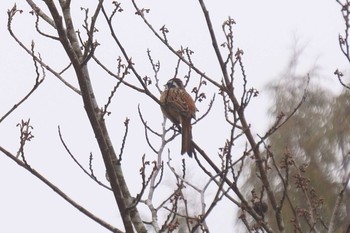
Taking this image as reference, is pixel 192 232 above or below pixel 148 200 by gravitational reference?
below

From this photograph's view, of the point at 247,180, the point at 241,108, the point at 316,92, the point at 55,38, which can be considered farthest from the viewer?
the point at 316,92

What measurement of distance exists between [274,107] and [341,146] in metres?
1.34

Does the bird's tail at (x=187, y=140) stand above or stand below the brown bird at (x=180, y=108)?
below

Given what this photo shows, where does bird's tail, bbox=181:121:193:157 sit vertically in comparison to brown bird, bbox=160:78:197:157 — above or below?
below

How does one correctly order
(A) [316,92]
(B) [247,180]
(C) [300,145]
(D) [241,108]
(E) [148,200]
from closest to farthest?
(D) [241,108] → (E) [148,200] → (B) [247,180] → (C) [300,145] → (A) [316,92]

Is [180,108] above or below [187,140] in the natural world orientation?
above

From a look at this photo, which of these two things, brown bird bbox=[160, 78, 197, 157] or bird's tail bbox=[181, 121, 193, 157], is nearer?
bird's tail bbox=[181, 121, 193, 157]

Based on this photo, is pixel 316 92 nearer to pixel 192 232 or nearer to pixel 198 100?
pixel 198 100

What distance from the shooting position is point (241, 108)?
3533mm

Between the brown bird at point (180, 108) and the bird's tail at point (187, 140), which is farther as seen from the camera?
the brown bird at point (180, 108)

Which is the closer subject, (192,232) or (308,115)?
(192,232)

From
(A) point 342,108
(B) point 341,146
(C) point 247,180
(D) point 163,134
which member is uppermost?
(A) point 342,108

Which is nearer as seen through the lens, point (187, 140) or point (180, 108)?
point (187, 140)

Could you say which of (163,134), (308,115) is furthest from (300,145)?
(163,134)
